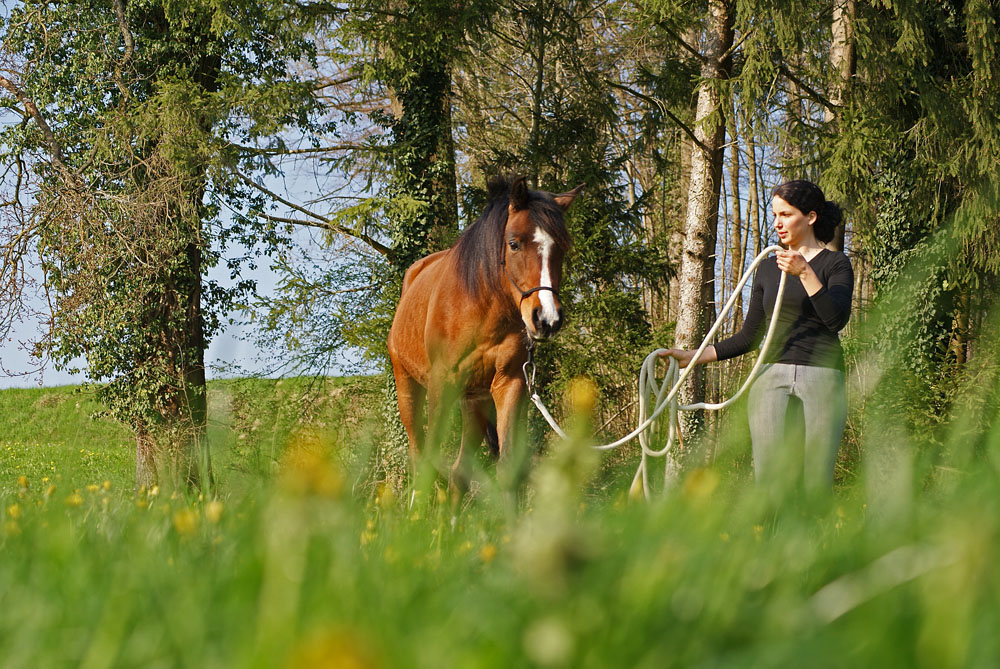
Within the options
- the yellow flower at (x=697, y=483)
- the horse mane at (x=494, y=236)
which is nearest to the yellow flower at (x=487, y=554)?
the yellow flower at (x=697, y=483)

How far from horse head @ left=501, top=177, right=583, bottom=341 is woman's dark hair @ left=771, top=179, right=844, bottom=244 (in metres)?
1.36

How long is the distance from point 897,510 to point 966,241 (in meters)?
11.5

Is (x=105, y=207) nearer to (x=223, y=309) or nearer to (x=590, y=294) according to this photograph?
(x=223, y=309)

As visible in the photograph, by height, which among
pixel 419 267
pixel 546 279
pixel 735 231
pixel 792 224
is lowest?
pixel 546 279

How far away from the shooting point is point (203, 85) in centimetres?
1436

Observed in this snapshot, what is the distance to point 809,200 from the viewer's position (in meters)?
4.61

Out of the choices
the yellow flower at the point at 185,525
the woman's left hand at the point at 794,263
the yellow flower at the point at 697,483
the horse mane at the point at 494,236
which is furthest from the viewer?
the horse mane at the point at 494,236

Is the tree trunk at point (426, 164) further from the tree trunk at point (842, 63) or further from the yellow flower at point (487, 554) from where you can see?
the yellow flower at point (487, 554)

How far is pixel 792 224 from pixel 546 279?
1446 millimetres

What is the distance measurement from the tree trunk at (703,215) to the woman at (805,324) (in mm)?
6621

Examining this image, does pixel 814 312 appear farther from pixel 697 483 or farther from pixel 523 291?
pixel 697 483

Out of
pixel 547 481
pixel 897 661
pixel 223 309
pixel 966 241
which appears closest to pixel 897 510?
pixel 897 661

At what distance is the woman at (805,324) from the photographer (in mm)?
4391

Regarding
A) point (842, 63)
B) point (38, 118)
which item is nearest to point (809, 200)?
point (842, 63)
